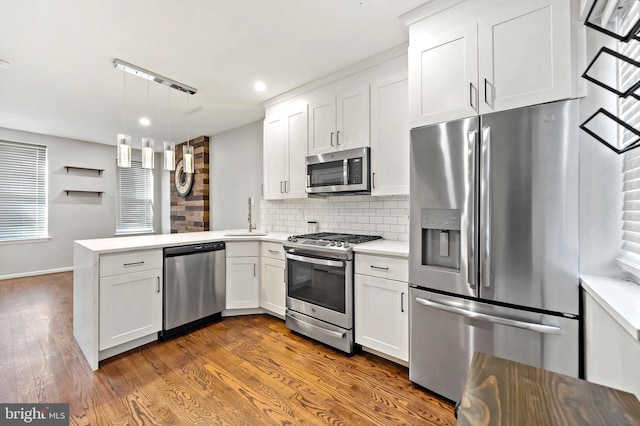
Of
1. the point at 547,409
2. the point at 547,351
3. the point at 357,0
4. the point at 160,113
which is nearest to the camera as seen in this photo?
the point at 547,409

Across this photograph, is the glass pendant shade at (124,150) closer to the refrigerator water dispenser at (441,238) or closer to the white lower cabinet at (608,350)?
the refrigerator water dispenser at (441,238)

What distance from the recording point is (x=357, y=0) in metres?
1.83

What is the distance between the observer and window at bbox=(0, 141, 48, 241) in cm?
473

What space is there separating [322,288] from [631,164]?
2.08m

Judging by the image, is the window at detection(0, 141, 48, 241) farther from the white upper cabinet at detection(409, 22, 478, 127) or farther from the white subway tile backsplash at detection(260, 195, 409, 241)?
the white upper cabinet at detection(409, 22, 478, 127)

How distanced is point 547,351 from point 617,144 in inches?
42.0

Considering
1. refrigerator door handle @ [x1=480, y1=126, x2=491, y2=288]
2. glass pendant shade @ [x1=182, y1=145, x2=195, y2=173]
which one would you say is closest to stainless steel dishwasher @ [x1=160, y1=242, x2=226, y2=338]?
glass pendant shade @ [x1=182, y1=145, x2=195, y2=173]

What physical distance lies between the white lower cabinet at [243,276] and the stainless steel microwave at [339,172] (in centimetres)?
101

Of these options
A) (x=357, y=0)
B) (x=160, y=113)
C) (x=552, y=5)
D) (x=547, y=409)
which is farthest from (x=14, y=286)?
(x=552, y=5)

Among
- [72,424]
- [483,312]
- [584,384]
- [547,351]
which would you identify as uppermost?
[584,384]

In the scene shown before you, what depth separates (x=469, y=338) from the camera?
1.67m

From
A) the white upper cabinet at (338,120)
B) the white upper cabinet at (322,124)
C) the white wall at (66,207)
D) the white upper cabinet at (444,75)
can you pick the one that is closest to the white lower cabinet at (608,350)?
the white upper cabinet at (444,75)

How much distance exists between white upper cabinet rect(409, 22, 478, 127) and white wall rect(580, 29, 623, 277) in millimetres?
521

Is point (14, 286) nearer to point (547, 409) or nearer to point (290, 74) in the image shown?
point (290, 74)
